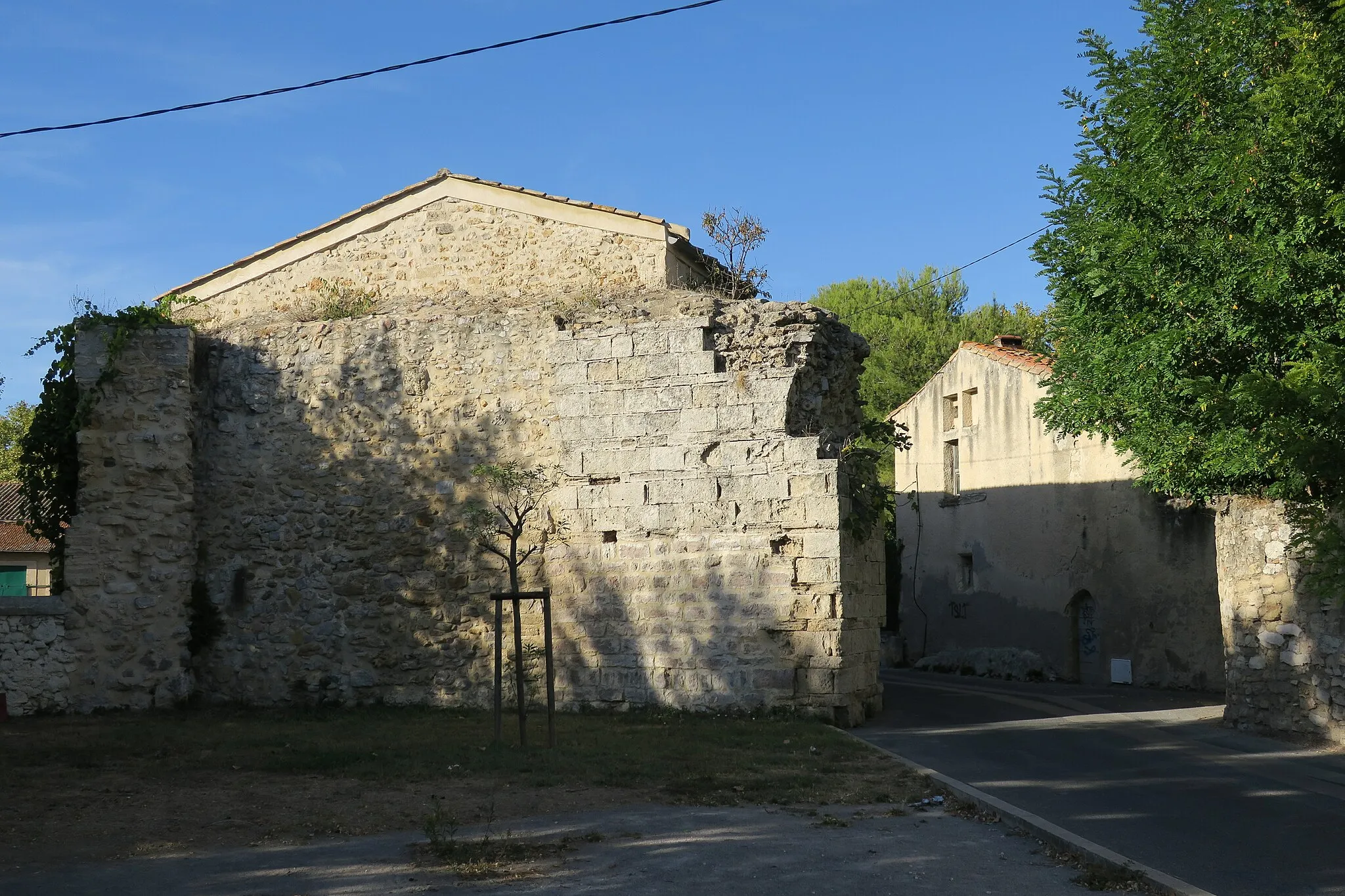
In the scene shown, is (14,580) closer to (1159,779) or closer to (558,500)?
(558,500)

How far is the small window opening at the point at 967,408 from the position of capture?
2286cm

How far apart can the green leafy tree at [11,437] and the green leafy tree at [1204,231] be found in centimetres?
3485

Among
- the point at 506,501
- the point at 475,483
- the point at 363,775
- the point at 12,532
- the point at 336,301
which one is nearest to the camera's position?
the point at 363,775

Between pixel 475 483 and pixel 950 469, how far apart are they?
13.6m

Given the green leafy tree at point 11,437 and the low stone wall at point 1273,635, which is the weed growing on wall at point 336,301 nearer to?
the low stone wall at point 1273,635

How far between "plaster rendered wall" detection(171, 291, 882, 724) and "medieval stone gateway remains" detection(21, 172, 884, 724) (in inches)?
1.1

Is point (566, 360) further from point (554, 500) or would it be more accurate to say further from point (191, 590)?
point (191, 590)

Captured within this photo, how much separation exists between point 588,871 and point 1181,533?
45.9 feet

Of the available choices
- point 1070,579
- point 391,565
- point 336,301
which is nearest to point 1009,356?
point 1070,579

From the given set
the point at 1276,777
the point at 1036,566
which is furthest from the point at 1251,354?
the point at 1036,566

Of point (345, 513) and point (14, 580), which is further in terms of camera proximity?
point (14, 580)

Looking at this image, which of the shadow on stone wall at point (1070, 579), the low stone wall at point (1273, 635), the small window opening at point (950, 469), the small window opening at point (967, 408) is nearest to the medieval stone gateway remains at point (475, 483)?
the low stone wall at point (1273, 635)

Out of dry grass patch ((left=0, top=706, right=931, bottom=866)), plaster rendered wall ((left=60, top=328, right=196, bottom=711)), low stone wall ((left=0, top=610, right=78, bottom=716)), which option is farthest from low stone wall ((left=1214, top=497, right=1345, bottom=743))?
low stone wall ((left=0, top=610, right=78, bottom=716))

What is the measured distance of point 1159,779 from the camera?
843 centimetres
